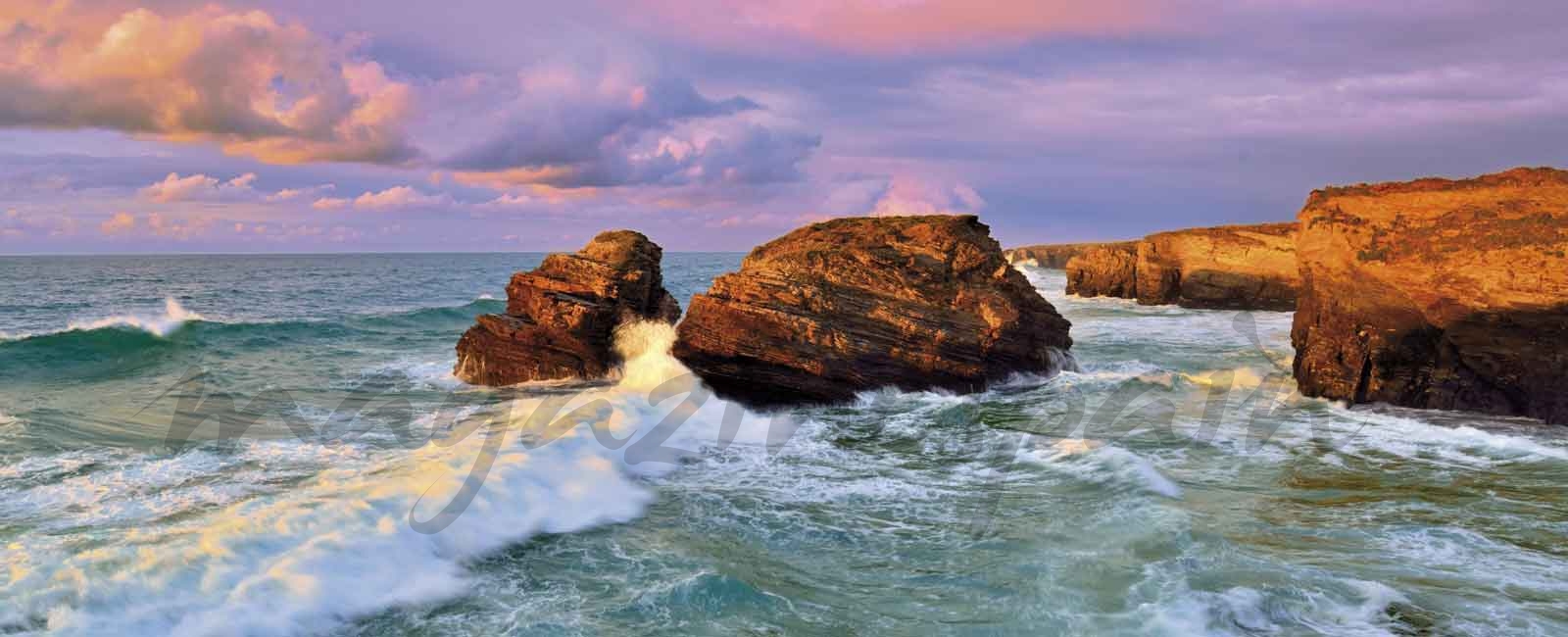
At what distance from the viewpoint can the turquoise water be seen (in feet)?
23.5

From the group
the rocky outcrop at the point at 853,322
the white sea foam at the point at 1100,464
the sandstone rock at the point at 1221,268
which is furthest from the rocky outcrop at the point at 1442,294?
the sandstone rock at the point at 1221,268

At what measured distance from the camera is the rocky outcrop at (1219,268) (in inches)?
1542

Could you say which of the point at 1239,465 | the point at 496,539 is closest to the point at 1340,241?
the point at 1239,465

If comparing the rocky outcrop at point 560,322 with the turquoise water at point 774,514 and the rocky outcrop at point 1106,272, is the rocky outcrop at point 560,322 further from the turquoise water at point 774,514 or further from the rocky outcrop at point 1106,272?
the rocky outcrop at point 1106,272

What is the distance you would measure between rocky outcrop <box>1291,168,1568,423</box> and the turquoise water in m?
0.66

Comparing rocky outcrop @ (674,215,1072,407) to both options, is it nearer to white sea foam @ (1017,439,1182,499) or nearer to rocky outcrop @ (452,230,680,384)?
rocky outcrop @ (452,230,680,384)

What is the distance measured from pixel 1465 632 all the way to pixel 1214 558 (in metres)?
1.96

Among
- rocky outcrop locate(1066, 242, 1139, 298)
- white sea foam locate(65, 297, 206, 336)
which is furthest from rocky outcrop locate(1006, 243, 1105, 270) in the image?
white sea foam locate(65, 297, 206, 336)

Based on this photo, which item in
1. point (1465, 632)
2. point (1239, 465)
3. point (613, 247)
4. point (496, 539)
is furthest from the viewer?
point (613, 247)

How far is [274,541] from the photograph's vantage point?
27.2 ft

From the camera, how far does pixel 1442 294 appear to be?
1470cm

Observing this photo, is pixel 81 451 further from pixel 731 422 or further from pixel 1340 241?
pixel 1340 241

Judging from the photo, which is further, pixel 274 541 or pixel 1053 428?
pixel 1053 428

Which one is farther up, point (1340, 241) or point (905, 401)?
point (1340, 241)
